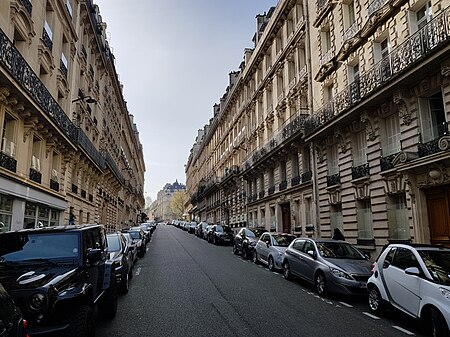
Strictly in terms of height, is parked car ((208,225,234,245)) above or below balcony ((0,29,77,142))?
below

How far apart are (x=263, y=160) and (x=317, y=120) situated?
32.2 ft

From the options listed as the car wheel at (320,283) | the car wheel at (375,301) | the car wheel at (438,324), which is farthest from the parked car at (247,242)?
the car wheel at (438,324)

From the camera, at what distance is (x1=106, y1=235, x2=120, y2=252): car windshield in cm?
1126

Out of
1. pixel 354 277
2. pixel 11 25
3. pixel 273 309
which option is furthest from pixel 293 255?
pixel 11 25

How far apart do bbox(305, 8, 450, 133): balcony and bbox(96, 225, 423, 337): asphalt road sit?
823 cm

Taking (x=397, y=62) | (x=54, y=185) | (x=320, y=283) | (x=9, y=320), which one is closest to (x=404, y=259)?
(x=320, y=283)

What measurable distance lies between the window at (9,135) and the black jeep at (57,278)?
8.81m

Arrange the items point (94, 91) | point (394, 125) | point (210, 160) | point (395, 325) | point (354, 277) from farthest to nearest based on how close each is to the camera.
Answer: point (210, 160), point (94, 91), point (394, 125), point (354, 277), point (395, 325)

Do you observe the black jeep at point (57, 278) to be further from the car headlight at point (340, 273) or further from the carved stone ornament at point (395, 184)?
the carved stone ornament at point (395, 184)

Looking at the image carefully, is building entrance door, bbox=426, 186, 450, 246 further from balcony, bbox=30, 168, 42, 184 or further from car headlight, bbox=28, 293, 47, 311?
balcony, bbox=30, 168, 42, 184

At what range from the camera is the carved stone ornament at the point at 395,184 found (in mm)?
14221

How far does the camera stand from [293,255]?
12.5 m

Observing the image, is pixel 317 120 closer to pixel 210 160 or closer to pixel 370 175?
pixel 370 175

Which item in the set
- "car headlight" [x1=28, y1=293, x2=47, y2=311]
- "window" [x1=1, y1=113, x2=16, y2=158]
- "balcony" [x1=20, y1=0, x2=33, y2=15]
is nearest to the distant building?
"balcony" [x1=20, y1=0, x2=33, y2=15]
